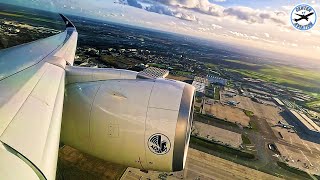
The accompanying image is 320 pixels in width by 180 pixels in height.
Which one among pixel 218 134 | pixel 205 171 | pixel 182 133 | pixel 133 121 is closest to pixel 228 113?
pixel 218 134

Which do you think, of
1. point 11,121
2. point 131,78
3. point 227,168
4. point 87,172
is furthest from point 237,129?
point 11,121

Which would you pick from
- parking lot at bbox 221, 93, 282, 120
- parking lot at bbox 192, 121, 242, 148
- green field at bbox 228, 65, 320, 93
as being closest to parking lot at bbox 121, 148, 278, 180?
parking lot at bbox 192, 121, 242, 148

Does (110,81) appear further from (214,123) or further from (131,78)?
(214,123)

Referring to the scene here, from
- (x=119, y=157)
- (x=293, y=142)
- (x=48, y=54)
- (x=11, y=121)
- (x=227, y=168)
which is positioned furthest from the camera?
(x=293, y=142)

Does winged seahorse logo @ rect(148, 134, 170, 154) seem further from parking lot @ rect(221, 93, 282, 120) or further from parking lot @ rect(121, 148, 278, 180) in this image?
parking lot @ rect(221, 93, 282, 120)

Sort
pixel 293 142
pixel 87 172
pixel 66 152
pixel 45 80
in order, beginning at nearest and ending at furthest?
1. pixel 45 80
2. pixel 87 172
3. pixel 66 152
4. pixel 293 142

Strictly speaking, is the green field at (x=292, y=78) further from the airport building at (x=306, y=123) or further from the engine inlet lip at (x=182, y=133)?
the engine inlet lip at (x=182, y=133)

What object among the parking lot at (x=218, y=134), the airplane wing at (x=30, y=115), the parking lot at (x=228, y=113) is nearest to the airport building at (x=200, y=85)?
the parking lot at (x=228, y=113)
